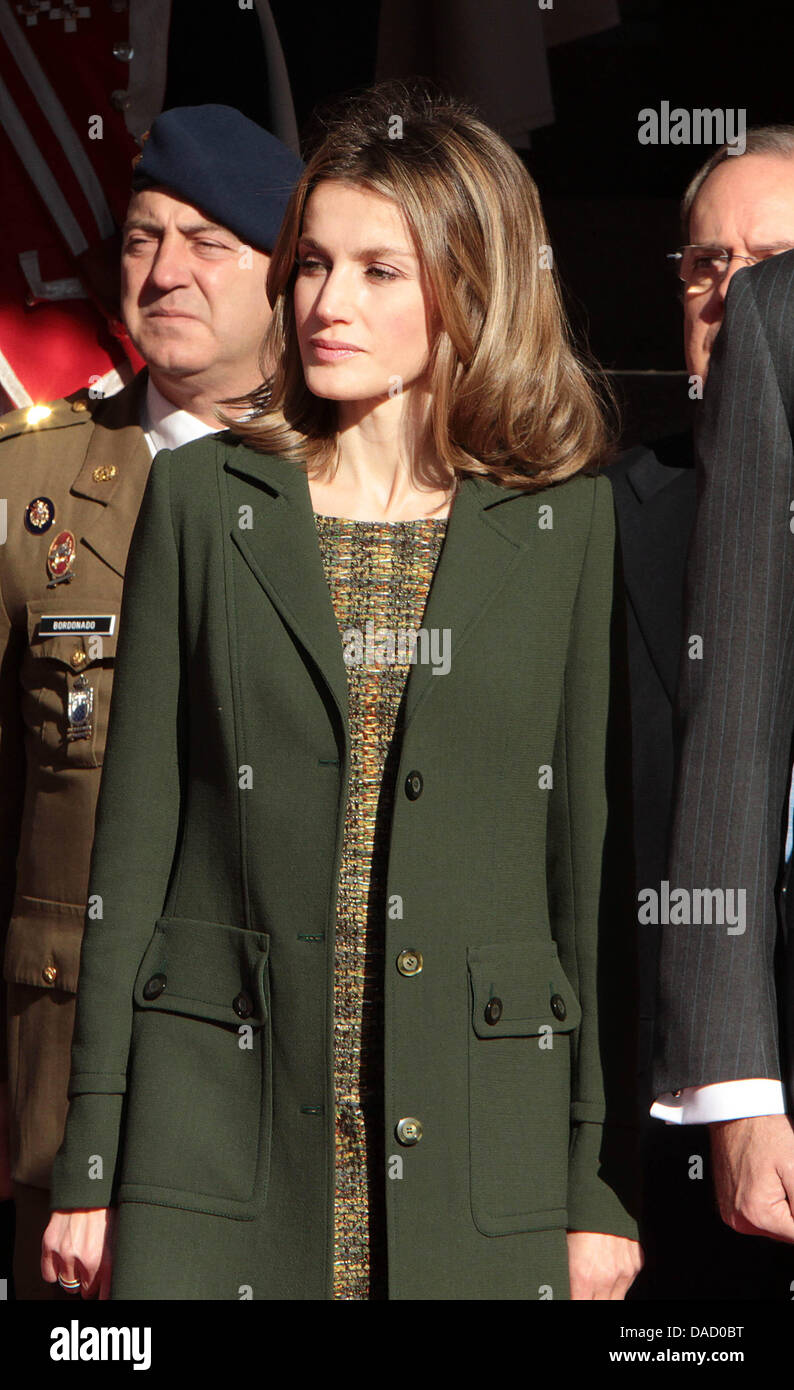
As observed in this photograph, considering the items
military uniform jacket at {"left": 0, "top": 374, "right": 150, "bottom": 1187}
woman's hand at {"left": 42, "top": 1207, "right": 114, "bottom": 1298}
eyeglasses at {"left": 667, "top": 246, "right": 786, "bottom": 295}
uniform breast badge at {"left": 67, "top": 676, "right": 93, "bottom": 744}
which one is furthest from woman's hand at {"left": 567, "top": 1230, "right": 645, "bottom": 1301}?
eyeglasses at {"left": 667, "top": 246, "right": 786, "bottom": 295}

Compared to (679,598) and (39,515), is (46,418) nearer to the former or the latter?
(39,515)

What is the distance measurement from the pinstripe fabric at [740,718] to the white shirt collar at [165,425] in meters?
1.35

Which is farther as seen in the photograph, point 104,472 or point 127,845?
point 104,472

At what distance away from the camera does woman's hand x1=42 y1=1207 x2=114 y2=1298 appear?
1978mm

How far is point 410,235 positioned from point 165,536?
46cm

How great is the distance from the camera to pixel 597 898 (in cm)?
204

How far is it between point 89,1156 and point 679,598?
1.21 metres

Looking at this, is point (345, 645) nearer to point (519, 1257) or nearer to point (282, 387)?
point (282, 387)

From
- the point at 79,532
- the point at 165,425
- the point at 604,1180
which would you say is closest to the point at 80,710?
the point at 79,532

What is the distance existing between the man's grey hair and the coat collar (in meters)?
0.99

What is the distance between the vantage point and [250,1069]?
78.0 inches

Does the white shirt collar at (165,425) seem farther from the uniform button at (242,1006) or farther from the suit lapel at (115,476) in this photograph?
the uniform button at (242,1006)

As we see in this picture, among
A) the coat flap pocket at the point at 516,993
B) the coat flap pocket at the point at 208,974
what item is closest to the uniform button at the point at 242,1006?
the coat flap pocket at the point at 208,974
